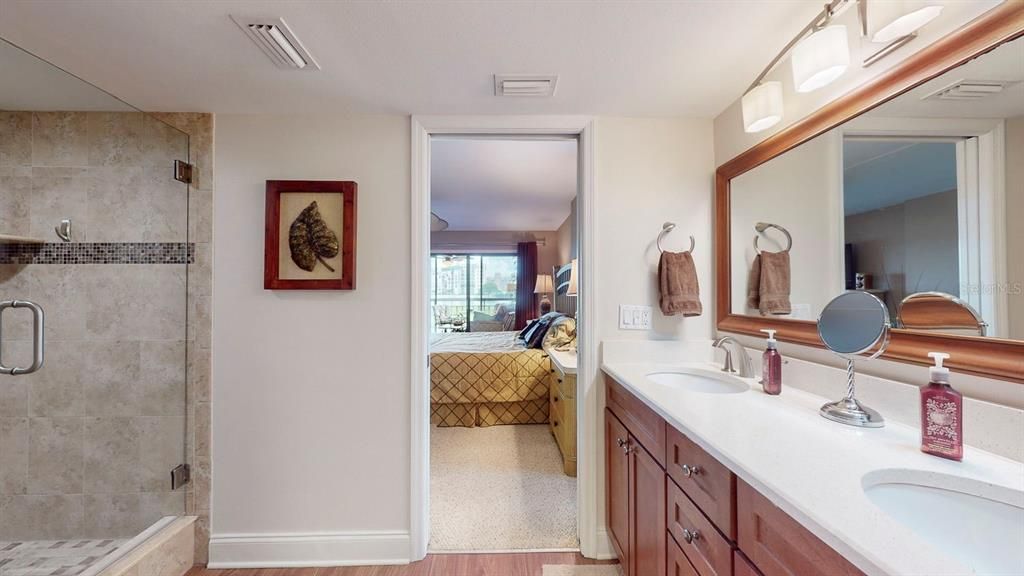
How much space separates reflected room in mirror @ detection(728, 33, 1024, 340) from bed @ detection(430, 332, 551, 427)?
7.18ft

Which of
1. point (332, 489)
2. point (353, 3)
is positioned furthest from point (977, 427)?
point (332, 489)

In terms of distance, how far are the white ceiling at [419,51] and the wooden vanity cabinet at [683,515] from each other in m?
1.27

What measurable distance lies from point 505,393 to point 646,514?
203 cm

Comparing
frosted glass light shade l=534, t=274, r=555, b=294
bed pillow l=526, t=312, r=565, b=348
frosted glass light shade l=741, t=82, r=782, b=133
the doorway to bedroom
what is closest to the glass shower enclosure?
the doorway to bedroom

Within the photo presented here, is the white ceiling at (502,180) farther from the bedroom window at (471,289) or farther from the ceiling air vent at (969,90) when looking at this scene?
the ceiling air vent at (969,90)

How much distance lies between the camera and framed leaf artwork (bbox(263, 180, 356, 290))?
1.76 m

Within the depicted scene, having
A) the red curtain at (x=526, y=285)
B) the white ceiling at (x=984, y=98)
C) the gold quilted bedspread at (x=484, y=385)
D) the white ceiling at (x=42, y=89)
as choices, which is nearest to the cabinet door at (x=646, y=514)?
the white ceiling at (x=984, y=98)

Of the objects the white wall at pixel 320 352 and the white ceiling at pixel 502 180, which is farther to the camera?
the white ceiling at pixel 502 180

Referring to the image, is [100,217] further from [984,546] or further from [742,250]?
[984,546]

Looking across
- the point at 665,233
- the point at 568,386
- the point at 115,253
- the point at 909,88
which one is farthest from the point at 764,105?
the point at 115,253

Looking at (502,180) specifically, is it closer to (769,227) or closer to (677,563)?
(769,227)

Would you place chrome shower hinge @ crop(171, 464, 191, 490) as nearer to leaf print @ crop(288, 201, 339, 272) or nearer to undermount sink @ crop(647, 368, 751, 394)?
leaf print @ crop(288, 201, 339, 272)

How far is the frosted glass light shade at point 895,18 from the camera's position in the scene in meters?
0.88

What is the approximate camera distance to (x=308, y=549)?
177 cm
